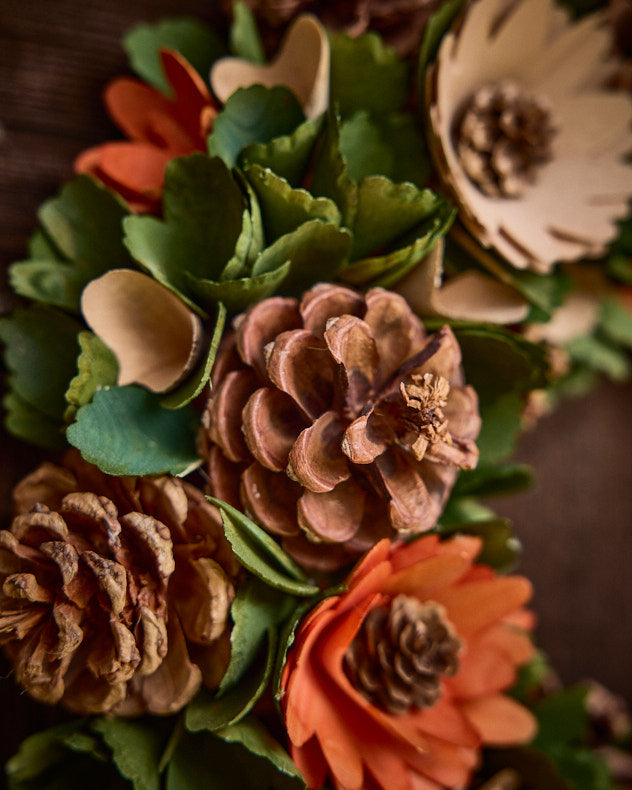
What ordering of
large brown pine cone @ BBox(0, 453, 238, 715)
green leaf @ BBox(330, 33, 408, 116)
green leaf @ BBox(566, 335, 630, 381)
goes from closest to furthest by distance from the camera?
large brown pine cone @ BBox(0, 453, 238, 715) < green leaf @ BBox(330, 33, 408, 116) < green leaf @ BBox(566, 335, 630, 381)

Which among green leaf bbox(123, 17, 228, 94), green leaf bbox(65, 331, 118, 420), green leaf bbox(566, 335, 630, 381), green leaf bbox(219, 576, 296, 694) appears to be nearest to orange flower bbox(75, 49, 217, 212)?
green leaf bbox(123, 17, 228, 94)

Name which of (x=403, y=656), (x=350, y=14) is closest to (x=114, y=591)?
(x=403, y=656)

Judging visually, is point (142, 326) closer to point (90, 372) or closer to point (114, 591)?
point (90, 372)

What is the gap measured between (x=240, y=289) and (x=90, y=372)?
0.29 feet

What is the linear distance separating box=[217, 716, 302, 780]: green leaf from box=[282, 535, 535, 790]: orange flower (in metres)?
0.01

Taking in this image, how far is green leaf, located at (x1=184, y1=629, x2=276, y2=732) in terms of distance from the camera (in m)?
0.34

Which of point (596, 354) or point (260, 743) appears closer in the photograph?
point (260, 743)

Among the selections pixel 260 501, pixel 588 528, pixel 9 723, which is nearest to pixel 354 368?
pixel 260 501

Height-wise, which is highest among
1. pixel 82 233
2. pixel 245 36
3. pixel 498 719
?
pixel 245 36

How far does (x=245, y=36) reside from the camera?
44 centimetres

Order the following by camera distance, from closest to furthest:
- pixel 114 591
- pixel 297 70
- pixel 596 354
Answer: pixel 114 591 < pixel 297 70 < pixel 596 354

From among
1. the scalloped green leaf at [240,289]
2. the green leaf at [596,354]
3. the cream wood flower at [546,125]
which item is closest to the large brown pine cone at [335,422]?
the scalloped green leaf at [240,289]

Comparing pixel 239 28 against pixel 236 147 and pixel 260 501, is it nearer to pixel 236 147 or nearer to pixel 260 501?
pixel 236 147

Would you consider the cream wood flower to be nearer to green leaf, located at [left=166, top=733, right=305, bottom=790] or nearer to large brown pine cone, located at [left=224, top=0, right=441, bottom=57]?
large brown pine cone, located at [left=224, top=0, right=441, bottom=57]
